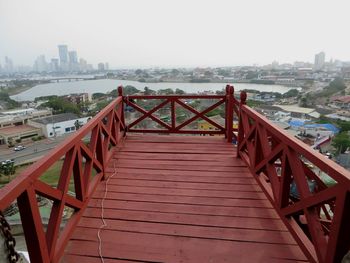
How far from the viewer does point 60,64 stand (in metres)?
68.8

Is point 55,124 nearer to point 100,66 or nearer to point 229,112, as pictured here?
point 229,112

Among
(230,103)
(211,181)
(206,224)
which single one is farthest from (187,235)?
(230,103)

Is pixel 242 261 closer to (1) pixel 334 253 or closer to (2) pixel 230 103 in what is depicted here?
(1) pixel 334 253

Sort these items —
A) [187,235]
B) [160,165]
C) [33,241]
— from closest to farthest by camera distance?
[33,241] < [187,235] < [160,165]

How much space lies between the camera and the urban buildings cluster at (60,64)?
6625 centimetres

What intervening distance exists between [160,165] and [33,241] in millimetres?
2173

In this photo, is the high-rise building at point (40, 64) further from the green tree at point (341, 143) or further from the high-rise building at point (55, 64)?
the green tree at point (341, 143)

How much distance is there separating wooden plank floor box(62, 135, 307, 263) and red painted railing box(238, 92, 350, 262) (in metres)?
0.12

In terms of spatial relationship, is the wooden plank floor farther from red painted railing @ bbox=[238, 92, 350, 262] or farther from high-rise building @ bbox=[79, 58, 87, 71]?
high-rise building @ bbox=[79, 58, 87, 71]

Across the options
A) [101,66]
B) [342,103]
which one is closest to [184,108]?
[342,103]

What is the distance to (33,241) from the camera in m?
1.54

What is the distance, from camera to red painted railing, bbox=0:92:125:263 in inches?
56.2

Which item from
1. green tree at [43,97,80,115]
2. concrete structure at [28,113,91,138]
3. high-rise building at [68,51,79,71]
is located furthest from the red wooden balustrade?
high-rise building at [68,51,79,71]

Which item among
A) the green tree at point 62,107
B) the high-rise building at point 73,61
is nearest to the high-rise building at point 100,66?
the high-rise building at point 73,61
